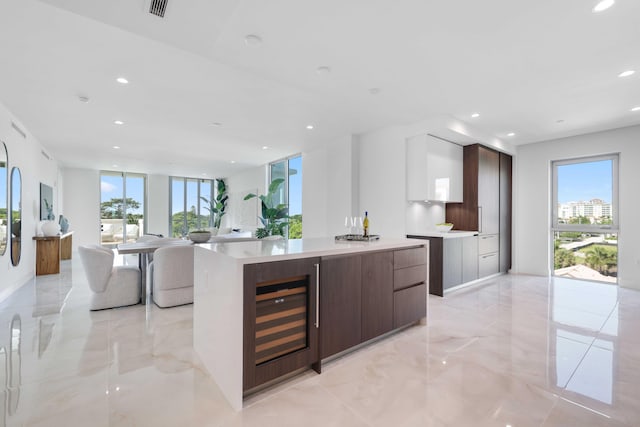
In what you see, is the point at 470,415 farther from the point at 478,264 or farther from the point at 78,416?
the point at 478,264

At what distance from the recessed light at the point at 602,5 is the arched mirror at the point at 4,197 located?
6.33 meters

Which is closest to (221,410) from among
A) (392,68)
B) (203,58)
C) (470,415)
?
(470,415)

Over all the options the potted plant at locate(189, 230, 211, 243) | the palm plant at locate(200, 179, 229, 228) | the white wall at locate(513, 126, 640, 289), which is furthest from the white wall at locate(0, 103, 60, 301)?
the white wall at locate(513, 126, 640, 289)

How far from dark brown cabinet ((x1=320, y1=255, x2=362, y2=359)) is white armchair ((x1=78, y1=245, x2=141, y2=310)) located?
2.77m

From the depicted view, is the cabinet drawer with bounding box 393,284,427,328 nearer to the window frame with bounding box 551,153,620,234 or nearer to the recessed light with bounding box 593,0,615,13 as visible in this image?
the recessed light with bounding box 593,0,615,13

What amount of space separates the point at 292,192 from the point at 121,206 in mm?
6434

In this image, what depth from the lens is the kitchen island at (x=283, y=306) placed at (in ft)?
5.72

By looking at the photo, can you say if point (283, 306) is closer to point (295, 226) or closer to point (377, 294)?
point (377, 294)

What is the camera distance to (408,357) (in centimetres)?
237

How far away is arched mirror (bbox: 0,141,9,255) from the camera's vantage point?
3.86 meters

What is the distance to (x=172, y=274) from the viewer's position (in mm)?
3533

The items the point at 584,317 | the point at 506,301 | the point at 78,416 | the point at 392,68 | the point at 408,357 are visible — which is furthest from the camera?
the point at 506,301

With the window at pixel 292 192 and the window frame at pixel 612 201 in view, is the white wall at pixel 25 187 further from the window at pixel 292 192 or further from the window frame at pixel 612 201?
the window frame at pixel 612 201

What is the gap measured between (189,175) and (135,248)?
7650 mm
